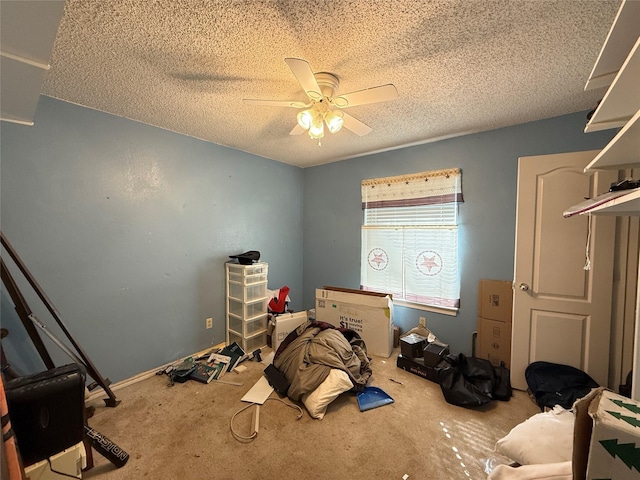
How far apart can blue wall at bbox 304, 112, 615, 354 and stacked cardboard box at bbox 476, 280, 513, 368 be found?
10 centimetres

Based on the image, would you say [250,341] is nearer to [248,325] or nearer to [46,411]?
[248,325]

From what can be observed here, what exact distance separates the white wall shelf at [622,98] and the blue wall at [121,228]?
9.69ft

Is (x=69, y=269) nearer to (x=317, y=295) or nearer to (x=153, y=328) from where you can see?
(x=153, y=328)

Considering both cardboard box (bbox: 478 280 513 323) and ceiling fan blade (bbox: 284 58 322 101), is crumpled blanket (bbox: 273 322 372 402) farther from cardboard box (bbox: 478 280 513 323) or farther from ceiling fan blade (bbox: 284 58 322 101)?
ceiling fan blade (bbox: 284 58 322 101)

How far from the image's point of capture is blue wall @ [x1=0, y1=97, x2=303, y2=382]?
5.80ft

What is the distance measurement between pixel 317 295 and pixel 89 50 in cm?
280

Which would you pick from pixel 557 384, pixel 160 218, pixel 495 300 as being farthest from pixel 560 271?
pixel 160 218

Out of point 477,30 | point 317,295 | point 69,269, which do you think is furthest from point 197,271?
point 477,30

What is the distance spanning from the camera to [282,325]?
2.82 meters

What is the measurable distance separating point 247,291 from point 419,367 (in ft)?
6.32

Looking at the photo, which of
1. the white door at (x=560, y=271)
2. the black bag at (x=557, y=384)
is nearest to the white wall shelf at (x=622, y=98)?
the white door at (x=560, y=271)

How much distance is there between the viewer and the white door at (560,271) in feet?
5.96

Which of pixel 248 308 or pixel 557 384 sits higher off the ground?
pixel 248 308

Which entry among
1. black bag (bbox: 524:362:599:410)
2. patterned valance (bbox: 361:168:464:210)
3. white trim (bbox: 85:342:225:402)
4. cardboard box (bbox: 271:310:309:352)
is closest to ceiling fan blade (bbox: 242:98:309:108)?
patterned valance (bbox: 361:168:464:210)
